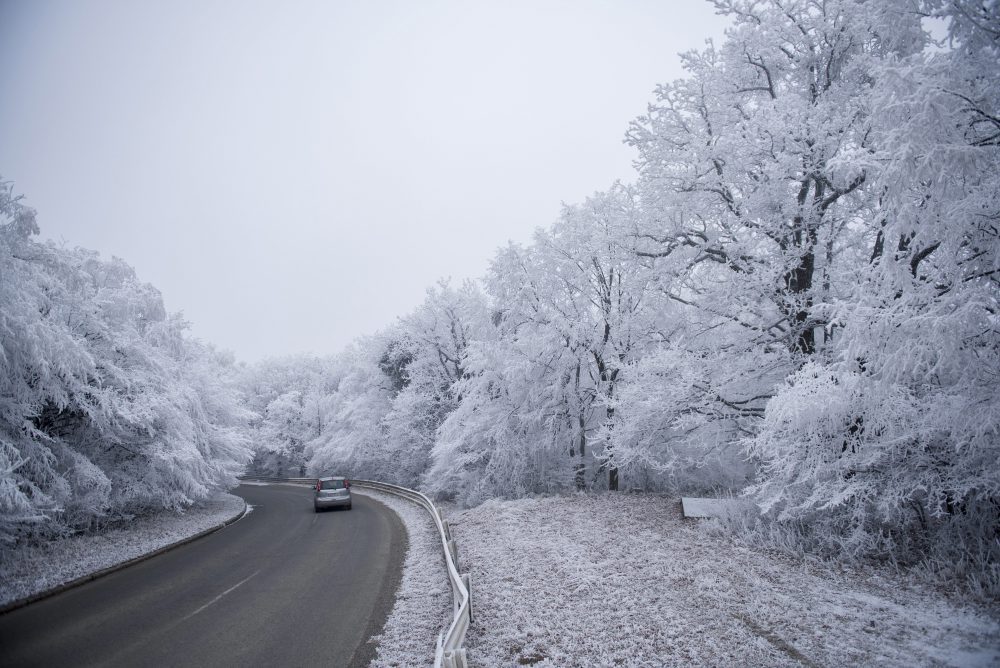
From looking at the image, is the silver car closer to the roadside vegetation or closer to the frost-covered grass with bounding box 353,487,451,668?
the roadside vegetation

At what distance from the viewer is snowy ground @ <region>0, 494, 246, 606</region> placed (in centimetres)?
963

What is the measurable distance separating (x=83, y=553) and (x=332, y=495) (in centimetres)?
1158

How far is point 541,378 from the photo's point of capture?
18.8 meters

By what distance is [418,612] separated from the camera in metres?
7.98

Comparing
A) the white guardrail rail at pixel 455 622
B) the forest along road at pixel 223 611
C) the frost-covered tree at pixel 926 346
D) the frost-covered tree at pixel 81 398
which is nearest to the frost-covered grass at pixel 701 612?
the white guardrail rail at pixel 455 622

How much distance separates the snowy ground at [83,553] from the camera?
9633mm

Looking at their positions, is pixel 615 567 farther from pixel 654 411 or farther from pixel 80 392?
pixel 80 392

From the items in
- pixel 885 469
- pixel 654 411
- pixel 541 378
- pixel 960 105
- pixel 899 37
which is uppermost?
pixel 899 37

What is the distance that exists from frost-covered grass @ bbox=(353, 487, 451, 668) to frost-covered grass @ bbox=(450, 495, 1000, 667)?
61 cm

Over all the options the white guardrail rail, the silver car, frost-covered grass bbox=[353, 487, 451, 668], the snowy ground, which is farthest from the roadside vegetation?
the snowy ground

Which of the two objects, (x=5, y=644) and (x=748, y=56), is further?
(x=748, y=56)

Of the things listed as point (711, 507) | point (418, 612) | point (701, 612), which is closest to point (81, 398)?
point (418, 612)

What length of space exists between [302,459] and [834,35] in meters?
56.2

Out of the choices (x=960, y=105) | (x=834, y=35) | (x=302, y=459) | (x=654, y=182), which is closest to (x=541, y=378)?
(x=654, y=182)
